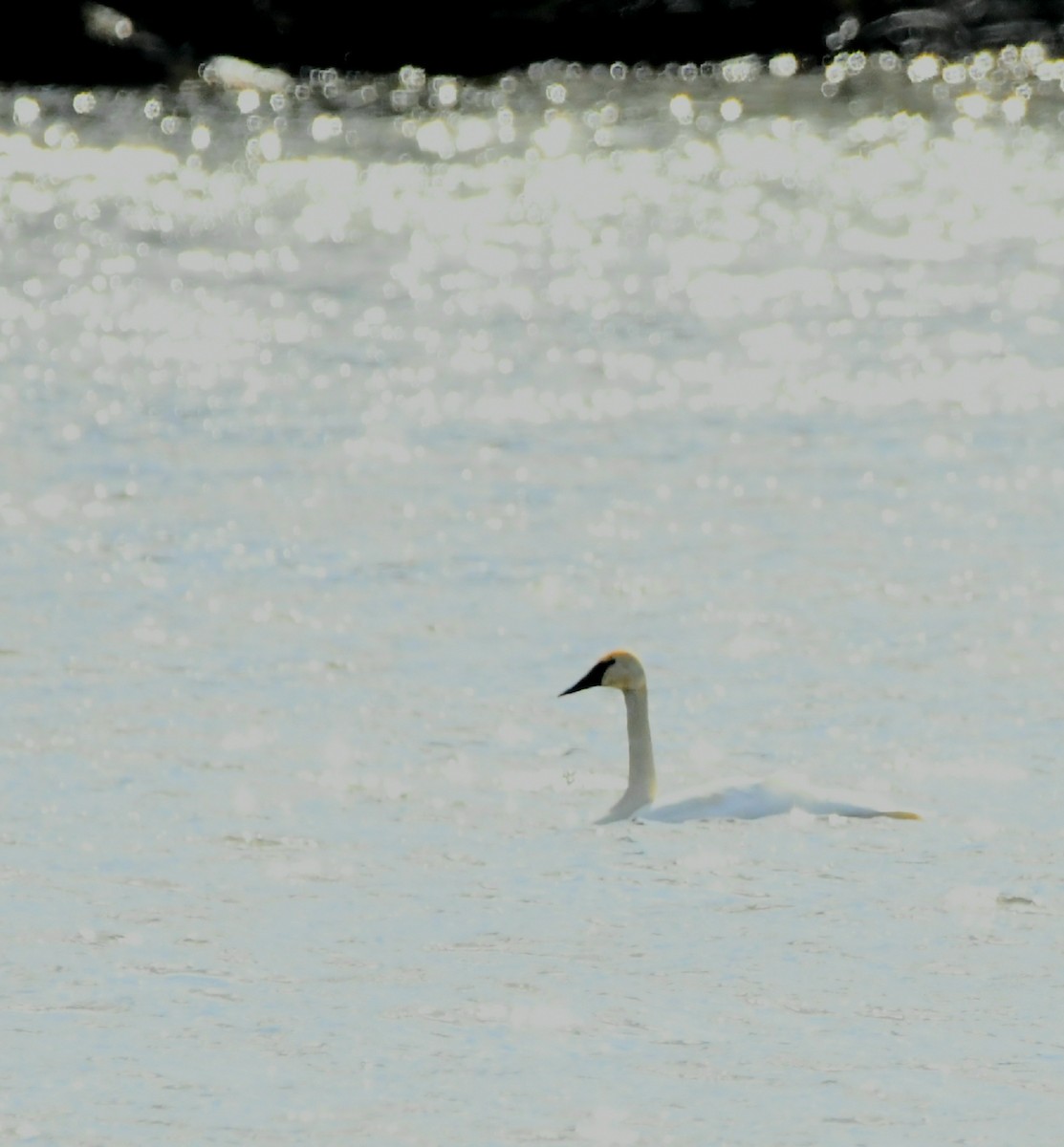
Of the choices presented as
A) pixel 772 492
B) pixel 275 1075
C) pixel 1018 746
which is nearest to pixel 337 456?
pixel 772 492

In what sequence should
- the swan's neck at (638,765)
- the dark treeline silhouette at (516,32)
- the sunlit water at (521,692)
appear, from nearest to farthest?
the sunlit water at (521,692) → the swan's neck at (638,765) → the dark treeline silhouette at (516,32)

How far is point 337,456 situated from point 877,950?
38.4 ft

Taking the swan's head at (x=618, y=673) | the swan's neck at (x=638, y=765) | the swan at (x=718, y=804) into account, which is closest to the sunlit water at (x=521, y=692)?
the swan at (x=718, y=804)

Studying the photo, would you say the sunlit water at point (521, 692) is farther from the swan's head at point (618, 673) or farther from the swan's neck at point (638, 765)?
the swan's head at point (618, 673)

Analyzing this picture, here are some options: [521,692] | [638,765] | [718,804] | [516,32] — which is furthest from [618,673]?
[516,32]

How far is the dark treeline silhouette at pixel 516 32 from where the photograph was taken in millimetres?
54125

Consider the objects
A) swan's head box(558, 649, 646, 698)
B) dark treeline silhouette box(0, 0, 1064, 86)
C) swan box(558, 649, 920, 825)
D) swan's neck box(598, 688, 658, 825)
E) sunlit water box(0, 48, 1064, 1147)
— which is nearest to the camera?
sunlit water box(0, 48, 1064, 1147)

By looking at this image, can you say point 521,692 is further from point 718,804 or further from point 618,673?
point 718,804

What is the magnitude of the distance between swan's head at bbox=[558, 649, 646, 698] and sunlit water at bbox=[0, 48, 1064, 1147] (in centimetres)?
43

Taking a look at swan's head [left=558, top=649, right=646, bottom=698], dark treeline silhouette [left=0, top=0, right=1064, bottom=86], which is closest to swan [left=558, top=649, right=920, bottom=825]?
swan's head [left=558, top=649, right=646, bottom=698]

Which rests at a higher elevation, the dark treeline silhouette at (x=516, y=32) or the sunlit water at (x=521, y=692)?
the dark treeline silhouette at (x=516, y=32)

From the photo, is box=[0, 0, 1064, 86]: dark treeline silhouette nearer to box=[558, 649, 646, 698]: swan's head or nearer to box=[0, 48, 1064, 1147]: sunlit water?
box=[0, 48, 1064, 1147]: sunlit water

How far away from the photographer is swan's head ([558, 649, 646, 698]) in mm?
11219

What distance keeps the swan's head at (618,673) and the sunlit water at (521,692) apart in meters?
0.43
